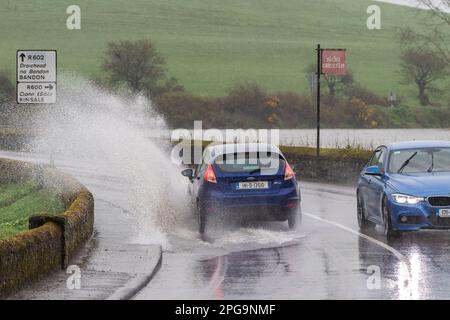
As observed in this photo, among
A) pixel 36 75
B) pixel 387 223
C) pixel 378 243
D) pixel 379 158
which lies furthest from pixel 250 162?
pixel 36 75

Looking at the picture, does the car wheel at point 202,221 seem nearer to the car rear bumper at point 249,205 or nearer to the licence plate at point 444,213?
the car rear bumper at point 249,205

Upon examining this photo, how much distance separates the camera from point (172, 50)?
14038 centimetres

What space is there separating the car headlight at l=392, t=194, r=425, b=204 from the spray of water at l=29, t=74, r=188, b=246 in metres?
3.64

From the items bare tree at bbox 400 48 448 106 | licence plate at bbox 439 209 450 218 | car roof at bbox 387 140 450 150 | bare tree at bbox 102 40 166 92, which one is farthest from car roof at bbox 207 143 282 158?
bare tree at bbox 400 48 448 106

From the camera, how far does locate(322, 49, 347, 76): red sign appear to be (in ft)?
129

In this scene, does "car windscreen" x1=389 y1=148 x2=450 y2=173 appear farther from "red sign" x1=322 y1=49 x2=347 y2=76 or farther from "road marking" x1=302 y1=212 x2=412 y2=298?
"red sign" x1=322 y1=49 x2=347 y2=76

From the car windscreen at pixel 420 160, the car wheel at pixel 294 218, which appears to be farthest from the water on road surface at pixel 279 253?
the car windscreen at pixel 420 160

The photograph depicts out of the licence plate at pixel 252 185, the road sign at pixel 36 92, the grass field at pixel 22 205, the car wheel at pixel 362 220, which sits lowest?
the grass field at pixel 22 205

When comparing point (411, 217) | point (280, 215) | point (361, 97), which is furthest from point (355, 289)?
point (361, 97)

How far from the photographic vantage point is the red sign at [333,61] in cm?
3919

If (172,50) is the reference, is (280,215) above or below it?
below

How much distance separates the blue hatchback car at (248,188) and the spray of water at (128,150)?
3.41ft
